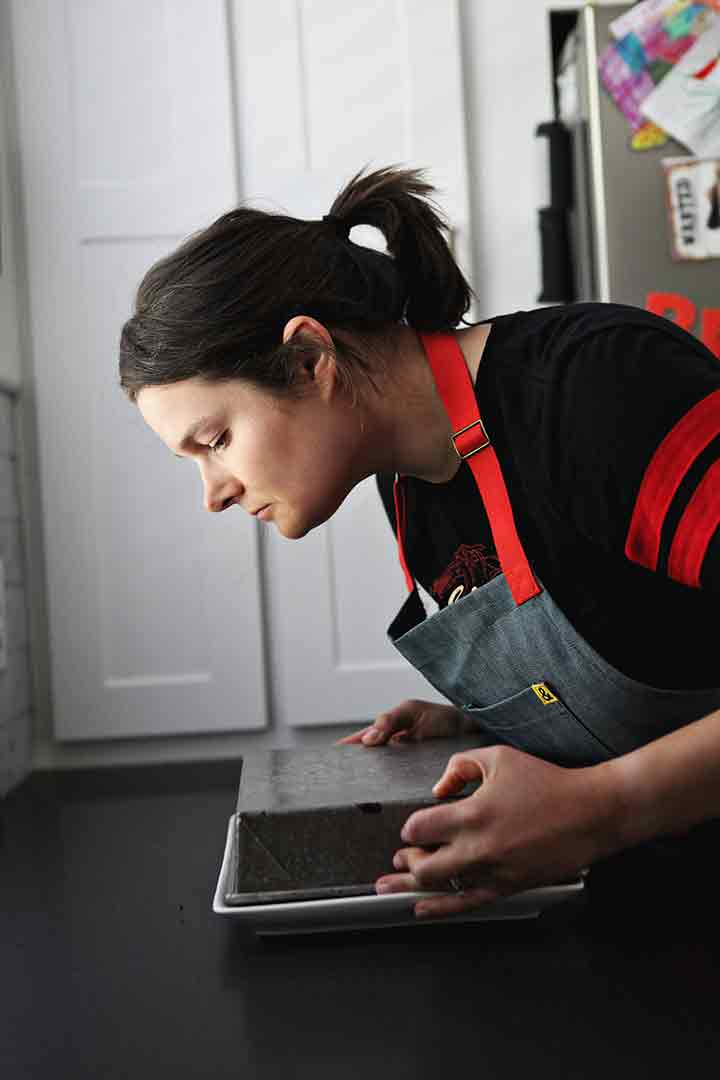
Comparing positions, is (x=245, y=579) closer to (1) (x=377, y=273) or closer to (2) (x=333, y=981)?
(1) (x=377, y=273)

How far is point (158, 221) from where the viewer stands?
1817 millimetres

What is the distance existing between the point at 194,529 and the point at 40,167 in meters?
0.61

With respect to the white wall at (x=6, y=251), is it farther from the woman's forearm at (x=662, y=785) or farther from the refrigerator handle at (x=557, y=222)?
the woman's forearm at (x=662, y=785)

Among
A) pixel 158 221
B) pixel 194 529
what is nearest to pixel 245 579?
pixel 194 529

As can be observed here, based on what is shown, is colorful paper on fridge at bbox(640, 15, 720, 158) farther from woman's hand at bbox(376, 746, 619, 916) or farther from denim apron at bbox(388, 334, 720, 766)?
woman's hand at bbox(376, 746, 619, 916)

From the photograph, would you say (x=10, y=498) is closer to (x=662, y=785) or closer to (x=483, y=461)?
(x=483, y=461)

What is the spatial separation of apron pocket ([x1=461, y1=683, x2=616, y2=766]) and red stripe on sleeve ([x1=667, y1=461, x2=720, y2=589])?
220mm

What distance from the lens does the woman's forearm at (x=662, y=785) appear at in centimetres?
66

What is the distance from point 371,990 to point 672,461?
36 centimetres

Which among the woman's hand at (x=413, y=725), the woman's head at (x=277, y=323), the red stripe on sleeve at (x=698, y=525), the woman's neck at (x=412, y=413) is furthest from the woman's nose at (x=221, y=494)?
the red stripe on sleeve at (x=698, y=525)

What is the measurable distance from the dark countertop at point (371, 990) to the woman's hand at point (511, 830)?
0.05 m

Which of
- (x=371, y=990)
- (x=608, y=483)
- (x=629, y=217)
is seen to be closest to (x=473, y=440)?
(x=608, y=483)

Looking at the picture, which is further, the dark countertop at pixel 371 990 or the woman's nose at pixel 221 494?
the woman's nose at pixel 221 494

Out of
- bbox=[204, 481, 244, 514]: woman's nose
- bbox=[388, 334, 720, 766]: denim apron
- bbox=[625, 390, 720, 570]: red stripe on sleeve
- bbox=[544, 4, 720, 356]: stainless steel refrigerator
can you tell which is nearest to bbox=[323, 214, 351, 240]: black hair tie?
bbox=[388, 334, 720, 766]: denim apron
